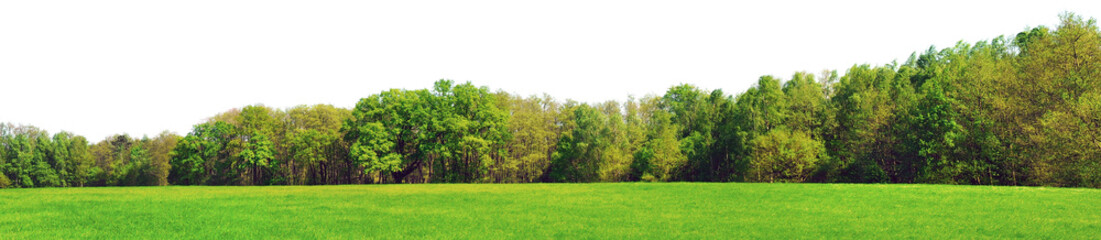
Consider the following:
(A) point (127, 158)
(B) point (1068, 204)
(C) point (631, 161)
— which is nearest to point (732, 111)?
(C) point (631, 161)

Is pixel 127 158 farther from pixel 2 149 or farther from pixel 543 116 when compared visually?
pixel 543 116

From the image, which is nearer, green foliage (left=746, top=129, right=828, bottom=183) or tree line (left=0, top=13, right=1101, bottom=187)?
tree line (left=0, top=13, right=1101, bottom=187)

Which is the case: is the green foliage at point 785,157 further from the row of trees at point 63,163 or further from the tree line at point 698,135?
the row of trees at point 63,163

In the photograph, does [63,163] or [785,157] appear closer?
[785,157]

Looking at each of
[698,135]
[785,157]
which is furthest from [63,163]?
[785,157]

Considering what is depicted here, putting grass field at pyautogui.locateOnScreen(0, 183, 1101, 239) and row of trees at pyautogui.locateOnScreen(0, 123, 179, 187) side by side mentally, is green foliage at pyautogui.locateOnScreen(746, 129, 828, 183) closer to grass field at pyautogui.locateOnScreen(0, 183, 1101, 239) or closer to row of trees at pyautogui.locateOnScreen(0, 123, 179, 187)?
grass field at pyautogui.locateOnScreen(0, 183, 1101, 239)

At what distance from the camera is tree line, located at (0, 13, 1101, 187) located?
1626 inches

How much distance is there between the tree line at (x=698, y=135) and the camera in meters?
41.3

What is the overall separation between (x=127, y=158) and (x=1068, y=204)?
126 metres

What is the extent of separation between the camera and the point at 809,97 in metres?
64.8

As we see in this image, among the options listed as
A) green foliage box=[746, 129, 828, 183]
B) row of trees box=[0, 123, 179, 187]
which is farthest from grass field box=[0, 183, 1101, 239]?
row of trees box=[0, 123, 179, 187]

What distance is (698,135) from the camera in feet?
227

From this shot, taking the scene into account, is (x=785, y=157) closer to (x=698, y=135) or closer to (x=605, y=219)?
(x=698, y=135)

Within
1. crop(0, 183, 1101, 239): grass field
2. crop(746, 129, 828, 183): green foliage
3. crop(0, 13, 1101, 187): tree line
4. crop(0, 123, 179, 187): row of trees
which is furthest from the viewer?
crop(0, 123, 179, 187): row of trees
